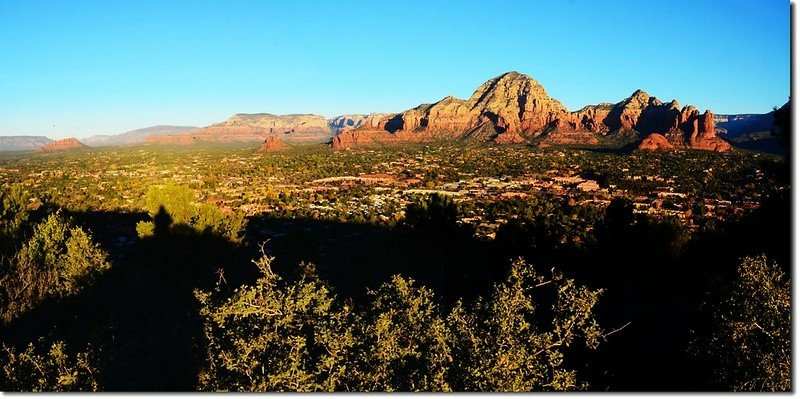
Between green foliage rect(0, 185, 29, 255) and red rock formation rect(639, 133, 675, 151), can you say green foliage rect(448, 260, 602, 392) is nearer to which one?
green foliage rect(0, 185, 29, 255)

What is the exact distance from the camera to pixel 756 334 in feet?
31.4

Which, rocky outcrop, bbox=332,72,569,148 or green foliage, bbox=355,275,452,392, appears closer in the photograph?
green foliage, bbox=355,275,452,392

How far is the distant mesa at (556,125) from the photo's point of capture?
137562 mm

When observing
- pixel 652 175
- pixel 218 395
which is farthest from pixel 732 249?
pixel 652 175

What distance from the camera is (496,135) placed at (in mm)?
170500

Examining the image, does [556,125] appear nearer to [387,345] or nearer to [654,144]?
[654,144]

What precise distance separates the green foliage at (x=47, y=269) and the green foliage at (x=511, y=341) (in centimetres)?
1824

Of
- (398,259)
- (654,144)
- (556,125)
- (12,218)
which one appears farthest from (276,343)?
(556,125)

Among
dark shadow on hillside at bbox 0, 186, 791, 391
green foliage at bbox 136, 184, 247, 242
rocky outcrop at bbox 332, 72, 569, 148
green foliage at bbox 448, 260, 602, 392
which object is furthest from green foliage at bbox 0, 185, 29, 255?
rocky outcrop at bbox 332, 72, 569, 148

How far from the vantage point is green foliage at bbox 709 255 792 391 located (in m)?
8.87

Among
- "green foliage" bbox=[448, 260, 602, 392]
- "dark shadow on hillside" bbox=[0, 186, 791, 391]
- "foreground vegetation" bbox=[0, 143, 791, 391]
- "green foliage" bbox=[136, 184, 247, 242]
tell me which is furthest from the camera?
"green foliage" bbox=[136, 184, 247, 242]

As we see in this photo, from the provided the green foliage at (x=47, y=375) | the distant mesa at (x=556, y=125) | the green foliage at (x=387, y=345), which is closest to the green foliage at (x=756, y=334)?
the green foliage at (x=387, y=345)

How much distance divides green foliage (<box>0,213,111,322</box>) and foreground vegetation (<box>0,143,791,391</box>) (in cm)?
9

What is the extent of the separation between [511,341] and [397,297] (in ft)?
8.07
